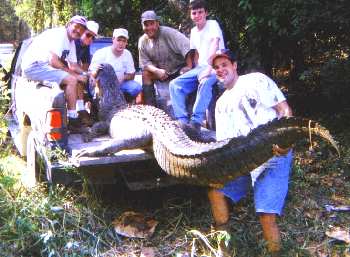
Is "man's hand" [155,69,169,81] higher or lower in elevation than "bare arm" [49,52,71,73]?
Answer: lower

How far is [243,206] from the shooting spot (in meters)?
5.25

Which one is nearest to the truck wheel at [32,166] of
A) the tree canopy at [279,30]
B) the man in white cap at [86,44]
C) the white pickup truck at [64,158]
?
the white pickup truck at [64,158]

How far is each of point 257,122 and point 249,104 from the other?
166 mm

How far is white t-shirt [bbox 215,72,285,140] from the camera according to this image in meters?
4.05

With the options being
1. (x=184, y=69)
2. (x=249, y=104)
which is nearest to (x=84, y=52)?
(x=184, y=69)

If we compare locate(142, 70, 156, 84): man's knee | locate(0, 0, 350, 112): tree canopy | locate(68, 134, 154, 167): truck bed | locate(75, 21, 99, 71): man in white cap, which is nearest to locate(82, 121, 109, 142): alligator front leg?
locate(68, 134, 154, 167): truck bed

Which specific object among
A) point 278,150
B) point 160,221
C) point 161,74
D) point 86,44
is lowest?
point 160,221

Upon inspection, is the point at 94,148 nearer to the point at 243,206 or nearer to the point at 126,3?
the point at 243,206

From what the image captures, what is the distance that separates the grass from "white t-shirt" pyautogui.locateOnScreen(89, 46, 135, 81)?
5.62 feet

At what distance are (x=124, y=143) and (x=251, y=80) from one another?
150cm

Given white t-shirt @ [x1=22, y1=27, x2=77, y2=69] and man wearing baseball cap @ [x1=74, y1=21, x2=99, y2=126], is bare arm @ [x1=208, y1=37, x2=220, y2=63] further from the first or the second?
white t-shirt @ [x1=22, y1=27, x2=77, y2=69]

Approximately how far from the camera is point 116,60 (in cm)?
671

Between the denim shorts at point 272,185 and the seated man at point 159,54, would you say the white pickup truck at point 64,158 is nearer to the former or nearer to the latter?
the denim shorts at point 272,185

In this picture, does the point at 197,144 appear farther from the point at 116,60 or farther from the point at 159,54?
the point at 116,60
